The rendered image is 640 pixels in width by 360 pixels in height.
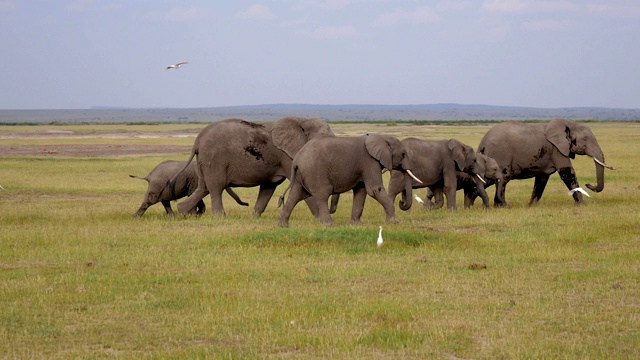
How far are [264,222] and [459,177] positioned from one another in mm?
5911

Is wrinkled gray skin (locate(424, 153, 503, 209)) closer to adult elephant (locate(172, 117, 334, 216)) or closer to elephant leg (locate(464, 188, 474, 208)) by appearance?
elephant leg (locate(464, 188, 474, 208))

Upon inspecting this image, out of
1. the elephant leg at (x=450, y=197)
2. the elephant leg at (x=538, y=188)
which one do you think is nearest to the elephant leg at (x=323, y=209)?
the elephant leg at (x=450, y=197)

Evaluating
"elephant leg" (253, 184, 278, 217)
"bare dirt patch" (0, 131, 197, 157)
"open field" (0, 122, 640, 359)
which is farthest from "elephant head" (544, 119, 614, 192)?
"bare dirt patch" (0, 131, 197, 157)

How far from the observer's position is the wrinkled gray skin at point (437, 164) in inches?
878

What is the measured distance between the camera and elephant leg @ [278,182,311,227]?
60.7ft

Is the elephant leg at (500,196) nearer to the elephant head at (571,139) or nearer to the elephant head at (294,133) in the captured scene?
the elephant head at (571,139)

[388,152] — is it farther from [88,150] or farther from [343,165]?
[88,150]

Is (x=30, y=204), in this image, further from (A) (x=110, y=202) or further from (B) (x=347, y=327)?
(B) (x=347, y=327)

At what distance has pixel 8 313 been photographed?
10797 mm

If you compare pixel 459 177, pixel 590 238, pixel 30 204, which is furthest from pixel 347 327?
pixel 30 204

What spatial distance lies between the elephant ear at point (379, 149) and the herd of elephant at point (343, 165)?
2cm

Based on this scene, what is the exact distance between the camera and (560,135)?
77.9 feet

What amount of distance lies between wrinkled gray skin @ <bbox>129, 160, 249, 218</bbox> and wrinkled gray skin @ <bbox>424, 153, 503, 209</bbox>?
212 inches

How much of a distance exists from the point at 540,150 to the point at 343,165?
696 centimetres
